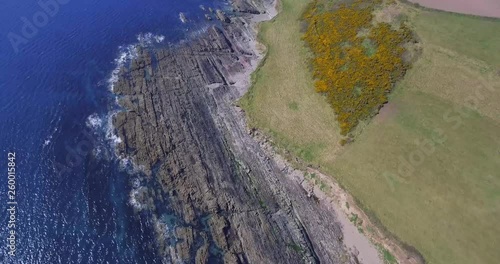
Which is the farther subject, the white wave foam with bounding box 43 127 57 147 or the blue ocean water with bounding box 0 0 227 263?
the white wave foam with bounding box 43 127 57 147

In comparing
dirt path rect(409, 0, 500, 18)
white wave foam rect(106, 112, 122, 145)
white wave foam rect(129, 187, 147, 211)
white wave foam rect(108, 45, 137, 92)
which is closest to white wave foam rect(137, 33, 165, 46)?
white wave foam rect(108, 45, 137, 92)

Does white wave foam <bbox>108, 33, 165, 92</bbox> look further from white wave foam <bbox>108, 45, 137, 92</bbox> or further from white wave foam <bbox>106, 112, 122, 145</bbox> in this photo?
white wave foam <bbox>106, 112, 122, 145</bbox>

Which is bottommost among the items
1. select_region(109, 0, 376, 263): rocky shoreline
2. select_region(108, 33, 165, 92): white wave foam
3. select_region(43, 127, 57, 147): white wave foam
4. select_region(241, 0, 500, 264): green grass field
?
select_region(241, 0, 500, 264): green grass field

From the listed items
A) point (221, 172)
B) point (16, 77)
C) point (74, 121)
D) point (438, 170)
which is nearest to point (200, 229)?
point (221, 172)

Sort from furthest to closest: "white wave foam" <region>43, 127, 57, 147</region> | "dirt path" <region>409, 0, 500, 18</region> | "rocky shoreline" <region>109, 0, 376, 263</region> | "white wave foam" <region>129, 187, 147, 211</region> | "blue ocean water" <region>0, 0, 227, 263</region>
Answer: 1. "dirt path" <region>409, 0, 500, 18</region>
2. "white wave foam" <region>43, 127, 57, 147</region>
3. "white wave foam" <region>129, 187, 147, 211</region>
4. "rocky shoreline" <region>109, 0, 376, 263</region>
5. "blue ocean water" <region>0, 0, 227, 263</region>

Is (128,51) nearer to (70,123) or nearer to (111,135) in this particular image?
(70,123)

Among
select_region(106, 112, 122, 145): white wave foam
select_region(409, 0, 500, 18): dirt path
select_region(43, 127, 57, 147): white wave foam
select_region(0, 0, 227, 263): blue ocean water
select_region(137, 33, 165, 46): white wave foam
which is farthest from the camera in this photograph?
select_region(137, 33, 165, 46): white wave foam

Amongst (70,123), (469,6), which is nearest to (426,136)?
(469,6)

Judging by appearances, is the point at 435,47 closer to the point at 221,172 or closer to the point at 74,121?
the point at 221,172
